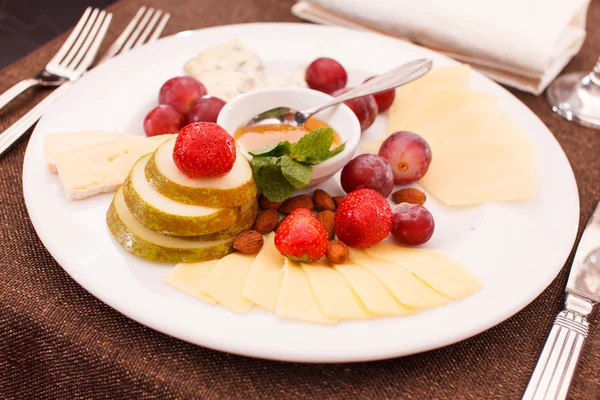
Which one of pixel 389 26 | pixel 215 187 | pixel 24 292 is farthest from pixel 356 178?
pixel 389 26

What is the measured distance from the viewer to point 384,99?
6.53ft

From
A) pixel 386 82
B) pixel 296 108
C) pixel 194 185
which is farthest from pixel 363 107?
pixel 194 185

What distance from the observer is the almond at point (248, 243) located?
1.35 metres

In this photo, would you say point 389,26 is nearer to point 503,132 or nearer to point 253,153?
point 503,132

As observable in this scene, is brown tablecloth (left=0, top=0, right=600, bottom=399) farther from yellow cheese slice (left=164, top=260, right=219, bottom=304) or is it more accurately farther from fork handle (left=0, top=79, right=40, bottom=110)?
fork handle (left=0, top=79, right=40, bottom=110)

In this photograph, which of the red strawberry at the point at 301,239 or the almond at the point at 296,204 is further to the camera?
the almond at the point at 296,204

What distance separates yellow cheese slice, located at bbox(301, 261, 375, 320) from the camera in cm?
117

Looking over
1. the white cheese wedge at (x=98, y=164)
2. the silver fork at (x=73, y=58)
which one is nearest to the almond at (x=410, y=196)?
the white cheese wedge at (x=98, y=164)

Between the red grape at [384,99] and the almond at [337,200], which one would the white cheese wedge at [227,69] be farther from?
the almond at [337,200]

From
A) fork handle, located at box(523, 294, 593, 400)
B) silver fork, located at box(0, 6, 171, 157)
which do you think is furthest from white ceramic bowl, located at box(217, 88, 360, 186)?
fork handle, located at box(523, 294, 593, 400)

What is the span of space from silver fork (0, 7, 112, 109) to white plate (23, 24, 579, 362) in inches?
6.9

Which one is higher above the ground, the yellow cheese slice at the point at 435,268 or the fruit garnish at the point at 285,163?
the fruit garnish at the point at 285,163

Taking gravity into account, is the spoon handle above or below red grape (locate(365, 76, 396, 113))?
above

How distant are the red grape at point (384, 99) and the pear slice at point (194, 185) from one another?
0.80m
